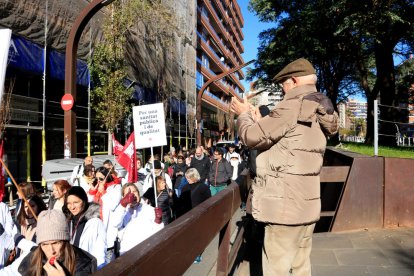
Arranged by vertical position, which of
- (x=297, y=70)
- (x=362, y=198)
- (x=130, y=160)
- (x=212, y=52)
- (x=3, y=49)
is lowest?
(x=362, y=198)

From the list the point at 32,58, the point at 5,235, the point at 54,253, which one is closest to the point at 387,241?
the point at 54,253

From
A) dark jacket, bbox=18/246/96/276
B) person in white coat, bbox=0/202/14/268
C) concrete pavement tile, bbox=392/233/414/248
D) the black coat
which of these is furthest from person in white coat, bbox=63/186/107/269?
concrete pavement tile, bbox=392/233/414/248

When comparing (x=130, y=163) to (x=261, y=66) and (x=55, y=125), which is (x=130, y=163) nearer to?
(x=55, y=125)

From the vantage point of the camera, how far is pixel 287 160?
2840 millimetres

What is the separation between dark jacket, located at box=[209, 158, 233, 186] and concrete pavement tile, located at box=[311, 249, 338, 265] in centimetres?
590

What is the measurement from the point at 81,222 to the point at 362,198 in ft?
13.2

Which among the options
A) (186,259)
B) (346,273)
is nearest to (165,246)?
(186,259)

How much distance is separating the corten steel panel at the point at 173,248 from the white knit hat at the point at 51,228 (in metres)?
1.01

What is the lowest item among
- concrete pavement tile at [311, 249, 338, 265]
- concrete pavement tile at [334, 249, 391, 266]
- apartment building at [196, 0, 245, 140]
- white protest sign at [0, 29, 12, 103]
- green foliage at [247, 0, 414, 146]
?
concrete pavement tile at [311, 249, 338, 265]

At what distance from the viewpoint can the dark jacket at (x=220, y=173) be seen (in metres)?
11.5

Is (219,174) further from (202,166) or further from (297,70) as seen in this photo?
(297,70)

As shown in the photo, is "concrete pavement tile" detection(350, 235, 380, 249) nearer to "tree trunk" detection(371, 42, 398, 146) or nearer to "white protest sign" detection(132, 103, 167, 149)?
"white protest sign" detection(132, 103, 167, 149)

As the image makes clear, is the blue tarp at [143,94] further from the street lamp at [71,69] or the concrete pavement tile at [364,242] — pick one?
the concrete pavement tile at [364,242]

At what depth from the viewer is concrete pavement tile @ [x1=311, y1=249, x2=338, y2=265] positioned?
513cm
